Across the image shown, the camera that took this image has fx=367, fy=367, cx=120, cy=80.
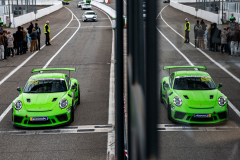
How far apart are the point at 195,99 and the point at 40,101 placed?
266 inches

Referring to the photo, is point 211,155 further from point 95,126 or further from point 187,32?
point 95,126

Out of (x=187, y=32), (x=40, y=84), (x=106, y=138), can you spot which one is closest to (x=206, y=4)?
(x=187, y=32)

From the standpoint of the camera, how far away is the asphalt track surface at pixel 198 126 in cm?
169

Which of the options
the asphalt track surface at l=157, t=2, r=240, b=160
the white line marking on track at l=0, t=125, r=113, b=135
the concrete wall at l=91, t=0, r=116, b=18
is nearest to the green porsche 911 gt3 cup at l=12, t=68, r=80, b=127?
the white line marking on track at l=0, t=125, r=113, b=135

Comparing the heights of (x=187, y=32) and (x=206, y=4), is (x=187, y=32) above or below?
below

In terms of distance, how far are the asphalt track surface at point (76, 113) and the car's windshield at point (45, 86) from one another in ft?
2.86

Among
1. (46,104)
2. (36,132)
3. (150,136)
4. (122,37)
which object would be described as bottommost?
(36,132)

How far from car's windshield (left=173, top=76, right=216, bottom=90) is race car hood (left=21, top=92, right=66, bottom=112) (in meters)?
6.49

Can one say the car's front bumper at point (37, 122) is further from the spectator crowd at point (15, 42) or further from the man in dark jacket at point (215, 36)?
the spectator crowd at point (15, 42)

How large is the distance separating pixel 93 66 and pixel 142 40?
1556 centimetres

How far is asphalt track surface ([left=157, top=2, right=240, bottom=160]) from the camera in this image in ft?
5.54

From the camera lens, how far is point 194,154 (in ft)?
5.79

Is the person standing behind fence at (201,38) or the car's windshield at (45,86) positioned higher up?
the person standing behind fence at (201,38)

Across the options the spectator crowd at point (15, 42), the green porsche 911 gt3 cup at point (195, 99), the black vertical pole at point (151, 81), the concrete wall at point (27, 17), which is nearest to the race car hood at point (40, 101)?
the green porsche 911 gt3 cup at point (195, 99)
